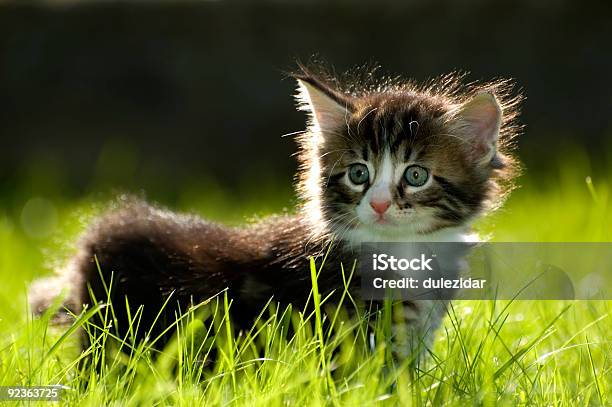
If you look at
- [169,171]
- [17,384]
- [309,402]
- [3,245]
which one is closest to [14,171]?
[169,171]

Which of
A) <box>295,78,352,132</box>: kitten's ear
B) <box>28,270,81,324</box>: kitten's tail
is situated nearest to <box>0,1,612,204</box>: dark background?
<box>28,270,81,324</box>: kitten's tail

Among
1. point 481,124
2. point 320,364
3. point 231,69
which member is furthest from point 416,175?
point 231,69

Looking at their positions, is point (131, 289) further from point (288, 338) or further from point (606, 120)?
point (606, 120)

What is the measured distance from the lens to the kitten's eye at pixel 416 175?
3.04 metres

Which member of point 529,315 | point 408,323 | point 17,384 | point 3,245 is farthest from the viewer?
point 3,245

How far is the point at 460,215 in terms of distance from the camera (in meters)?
3.13

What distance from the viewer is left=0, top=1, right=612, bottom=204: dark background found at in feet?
25.9

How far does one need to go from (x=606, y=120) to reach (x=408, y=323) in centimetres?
542

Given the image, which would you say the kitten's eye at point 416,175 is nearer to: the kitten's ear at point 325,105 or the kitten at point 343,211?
the kitten at point 343,211

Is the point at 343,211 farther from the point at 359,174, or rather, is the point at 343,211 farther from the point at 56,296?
the point at 56,296

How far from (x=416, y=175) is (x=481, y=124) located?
33cm

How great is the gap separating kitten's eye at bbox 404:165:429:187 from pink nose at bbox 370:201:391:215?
14cm

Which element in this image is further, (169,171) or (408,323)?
(169,171)

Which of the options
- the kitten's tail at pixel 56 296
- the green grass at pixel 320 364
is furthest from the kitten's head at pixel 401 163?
the kitten's tail at pixel 56 296
